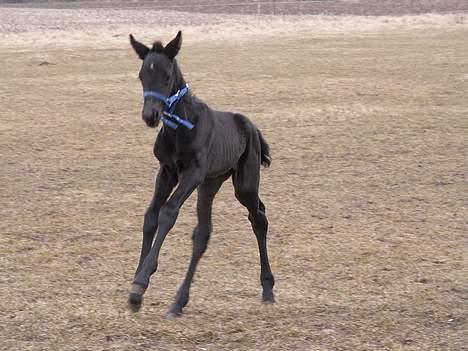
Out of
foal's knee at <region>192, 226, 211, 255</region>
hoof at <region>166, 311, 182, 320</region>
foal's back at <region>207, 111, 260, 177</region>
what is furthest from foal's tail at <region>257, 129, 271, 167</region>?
hoof at <region>166, 311, 182, 320</region>

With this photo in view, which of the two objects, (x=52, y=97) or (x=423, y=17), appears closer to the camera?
(x=52, y=97)

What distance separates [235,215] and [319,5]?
1573 inches

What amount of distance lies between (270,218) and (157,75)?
372cm

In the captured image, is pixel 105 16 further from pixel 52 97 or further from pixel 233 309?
pixel 233 309

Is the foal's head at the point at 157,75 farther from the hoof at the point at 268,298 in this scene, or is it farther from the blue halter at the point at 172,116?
the hoof at the point at 268,298

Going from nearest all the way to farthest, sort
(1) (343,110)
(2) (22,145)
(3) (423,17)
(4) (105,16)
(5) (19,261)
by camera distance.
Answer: (5) (19,261)
(2) (22,145)
(1) (343,110)
(3) (423,17)
(4) (105,16)

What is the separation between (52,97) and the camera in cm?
1680

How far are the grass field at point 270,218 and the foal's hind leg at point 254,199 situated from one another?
0.54 feet

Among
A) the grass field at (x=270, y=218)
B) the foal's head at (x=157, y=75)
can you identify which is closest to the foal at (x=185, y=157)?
the foal's head at (x=157, y=75)

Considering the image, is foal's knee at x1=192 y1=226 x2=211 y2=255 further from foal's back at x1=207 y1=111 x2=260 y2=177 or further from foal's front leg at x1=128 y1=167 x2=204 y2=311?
foal's front leg at x1=128 y1=167 x2=204 y2=311

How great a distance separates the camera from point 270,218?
28.4 feet

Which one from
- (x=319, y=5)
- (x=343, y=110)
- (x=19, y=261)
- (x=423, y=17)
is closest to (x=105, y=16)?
(x=319, y=5)

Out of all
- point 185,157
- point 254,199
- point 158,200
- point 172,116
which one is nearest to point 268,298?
point 254,199

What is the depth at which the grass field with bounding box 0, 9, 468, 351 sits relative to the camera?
5707mm
